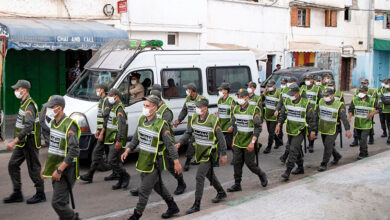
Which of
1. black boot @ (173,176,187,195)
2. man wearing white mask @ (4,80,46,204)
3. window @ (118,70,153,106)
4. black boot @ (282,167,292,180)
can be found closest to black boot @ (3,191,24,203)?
man wearing white mask @ (4,80,46,204)

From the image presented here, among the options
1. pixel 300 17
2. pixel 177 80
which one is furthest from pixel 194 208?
pixel 300 17

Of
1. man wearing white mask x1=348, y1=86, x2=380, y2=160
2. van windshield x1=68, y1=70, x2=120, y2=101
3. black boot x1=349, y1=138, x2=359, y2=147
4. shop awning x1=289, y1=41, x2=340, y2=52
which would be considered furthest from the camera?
shop awning x1=289, y1=41, x2=340, y2=52

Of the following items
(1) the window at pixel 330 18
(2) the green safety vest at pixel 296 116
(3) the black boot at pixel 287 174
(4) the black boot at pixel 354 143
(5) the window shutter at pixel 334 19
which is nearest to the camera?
(3) the black boot at pixel 287 174

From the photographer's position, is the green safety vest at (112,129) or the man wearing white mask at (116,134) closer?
the man wearing white mask at (116,134)

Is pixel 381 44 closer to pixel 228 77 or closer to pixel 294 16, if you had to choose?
pixel 294 16

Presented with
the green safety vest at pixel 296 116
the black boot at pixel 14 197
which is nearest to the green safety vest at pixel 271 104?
the green safety vest at pixel 296 116

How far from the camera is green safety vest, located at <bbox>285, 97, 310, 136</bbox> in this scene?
9141mm

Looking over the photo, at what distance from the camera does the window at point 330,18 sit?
92.0 feet

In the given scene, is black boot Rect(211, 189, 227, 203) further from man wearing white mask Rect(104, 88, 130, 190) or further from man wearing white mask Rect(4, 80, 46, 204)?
man wearing white mask Rect(4, 80, 46, 204)

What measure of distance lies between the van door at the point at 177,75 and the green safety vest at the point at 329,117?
117 inches

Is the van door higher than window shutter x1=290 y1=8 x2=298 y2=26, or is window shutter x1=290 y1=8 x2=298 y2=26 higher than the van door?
window shutter x1=290 y1=8 x2=298 y2=26

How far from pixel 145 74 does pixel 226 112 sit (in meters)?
1.97

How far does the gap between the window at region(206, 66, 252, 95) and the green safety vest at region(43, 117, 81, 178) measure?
18.1 ft

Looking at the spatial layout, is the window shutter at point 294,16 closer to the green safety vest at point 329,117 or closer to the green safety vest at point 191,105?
the green safety vest at point 329,117
